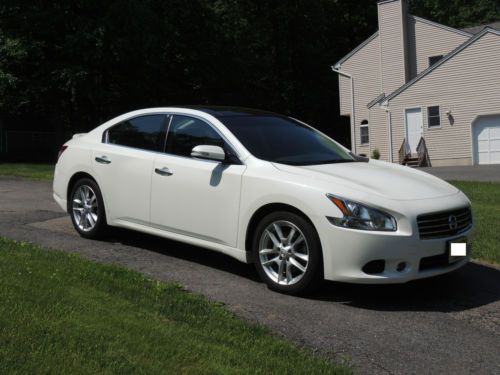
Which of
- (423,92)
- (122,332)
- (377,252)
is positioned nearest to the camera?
(122,332)

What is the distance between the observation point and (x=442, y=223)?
193 inches

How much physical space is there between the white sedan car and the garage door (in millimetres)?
21629

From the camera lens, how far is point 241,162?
216 inches

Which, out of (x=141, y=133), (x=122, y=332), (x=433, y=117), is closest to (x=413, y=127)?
(x=433, y=117)

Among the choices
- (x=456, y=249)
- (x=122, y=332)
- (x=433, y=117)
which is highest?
(x=433, y=117)

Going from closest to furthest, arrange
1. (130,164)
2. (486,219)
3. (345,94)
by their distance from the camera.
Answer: (130,164) < (486,219) < (345,94)

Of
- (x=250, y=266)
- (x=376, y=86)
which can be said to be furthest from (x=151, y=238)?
(x=376, y=86)

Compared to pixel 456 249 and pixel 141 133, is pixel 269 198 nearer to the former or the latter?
pixel 456 249

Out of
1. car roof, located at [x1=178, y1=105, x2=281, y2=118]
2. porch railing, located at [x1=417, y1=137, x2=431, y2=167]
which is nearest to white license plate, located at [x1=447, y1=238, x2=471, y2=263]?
car roof, located at [x1=178, y1=105, x2=281, y2=118]

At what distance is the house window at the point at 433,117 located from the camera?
27562 millimetres

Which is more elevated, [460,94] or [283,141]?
[460,94]

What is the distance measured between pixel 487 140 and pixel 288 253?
23476 millimetres

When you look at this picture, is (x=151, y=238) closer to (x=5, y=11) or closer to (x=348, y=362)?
(x=348, y=362)

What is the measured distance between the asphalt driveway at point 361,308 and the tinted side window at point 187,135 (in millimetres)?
1179
